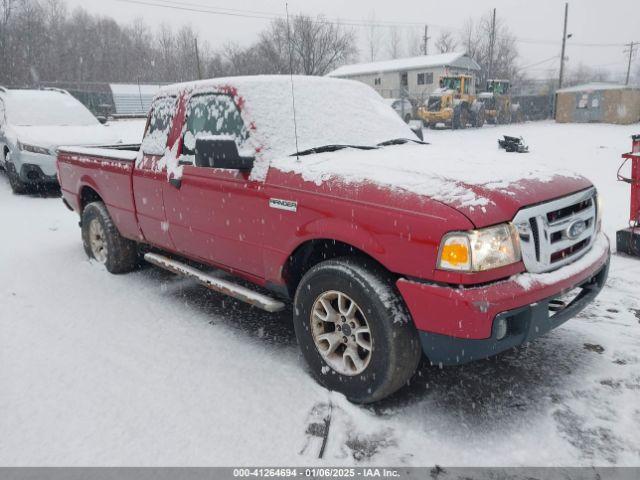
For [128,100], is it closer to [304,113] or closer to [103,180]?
[103,180]

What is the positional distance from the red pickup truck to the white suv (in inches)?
227

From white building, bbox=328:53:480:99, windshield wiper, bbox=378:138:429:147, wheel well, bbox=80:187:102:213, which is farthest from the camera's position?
white building, bbox=328:53:480:99

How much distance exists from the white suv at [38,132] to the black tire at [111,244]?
14.4ft

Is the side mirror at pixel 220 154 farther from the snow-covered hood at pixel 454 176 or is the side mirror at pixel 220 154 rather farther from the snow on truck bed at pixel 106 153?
the snow on truck bed at pixel 106 153

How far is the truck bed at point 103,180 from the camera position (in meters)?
4.60

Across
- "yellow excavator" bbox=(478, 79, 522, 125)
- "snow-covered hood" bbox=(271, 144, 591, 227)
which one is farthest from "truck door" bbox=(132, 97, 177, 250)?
"yellow excavator" bbox=(478, 79, 522, 125)

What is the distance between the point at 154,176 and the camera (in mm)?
4141

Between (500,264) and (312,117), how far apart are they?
184cm

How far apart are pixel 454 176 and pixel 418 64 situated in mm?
43292

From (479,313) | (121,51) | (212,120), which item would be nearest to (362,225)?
(479,313)

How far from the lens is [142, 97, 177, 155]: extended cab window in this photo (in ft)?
A: 13.7

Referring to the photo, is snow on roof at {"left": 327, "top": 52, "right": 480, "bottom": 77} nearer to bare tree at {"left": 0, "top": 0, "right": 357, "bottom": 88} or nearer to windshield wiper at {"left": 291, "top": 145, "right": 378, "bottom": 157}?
bare tree at {"left": 0, "top": 0, "right": 357, "bottom": 88}

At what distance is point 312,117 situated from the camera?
12.0ft

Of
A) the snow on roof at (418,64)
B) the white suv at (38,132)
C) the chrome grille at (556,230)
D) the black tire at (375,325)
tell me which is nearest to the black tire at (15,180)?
the white suv at (38,132)
